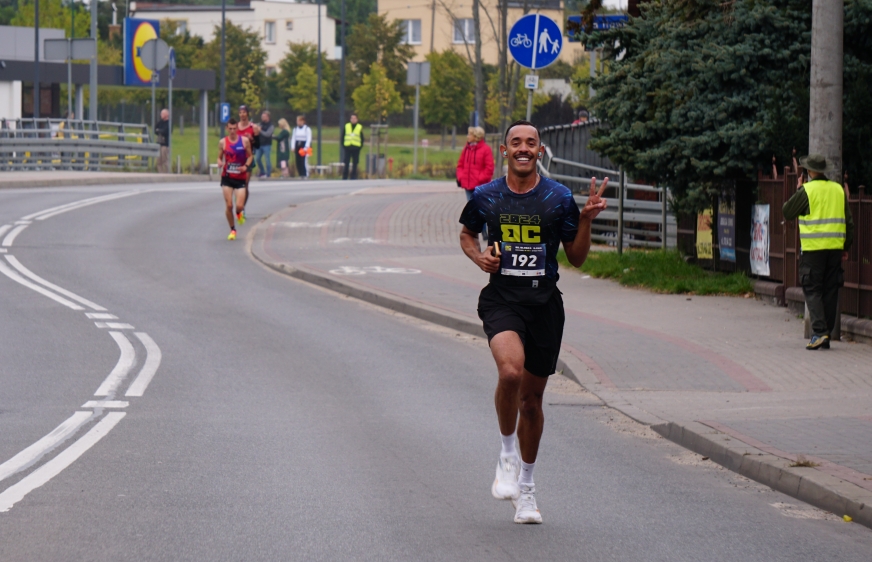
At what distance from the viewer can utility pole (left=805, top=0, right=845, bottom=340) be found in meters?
11.9

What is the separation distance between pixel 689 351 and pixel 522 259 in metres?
5.79

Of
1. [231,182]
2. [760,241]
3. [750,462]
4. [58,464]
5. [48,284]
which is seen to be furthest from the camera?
[231,182]

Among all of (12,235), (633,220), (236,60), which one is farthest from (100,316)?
(236,60)

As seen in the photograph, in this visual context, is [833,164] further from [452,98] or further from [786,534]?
[452,98]

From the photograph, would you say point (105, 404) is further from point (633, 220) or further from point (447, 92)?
point (447, 92)

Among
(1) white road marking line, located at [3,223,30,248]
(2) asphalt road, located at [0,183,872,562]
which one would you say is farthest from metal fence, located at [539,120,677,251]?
(1) white road marking line, located at [3,223,30,248]

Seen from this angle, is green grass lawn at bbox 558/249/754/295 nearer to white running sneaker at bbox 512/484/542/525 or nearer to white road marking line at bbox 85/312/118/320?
white road marking line at bbox 85/312/118/320

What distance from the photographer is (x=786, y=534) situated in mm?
6113

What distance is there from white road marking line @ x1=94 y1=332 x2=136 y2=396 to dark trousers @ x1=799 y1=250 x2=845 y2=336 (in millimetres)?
6109

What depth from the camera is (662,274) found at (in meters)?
16.6

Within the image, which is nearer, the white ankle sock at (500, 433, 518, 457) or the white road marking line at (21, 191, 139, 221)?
the white ankle sock at (500, 433, 518, 457)

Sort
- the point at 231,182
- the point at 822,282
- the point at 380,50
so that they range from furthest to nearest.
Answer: the point at 380,50, the point at 231,182, the point at 822,282

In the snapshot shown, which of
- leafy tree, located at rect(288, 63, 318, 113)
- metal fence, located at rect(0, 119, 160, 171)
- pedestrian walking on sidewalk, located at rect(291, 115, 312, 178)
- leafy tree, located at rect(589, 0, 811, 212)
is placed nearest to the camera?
leafy tree, located at rect(589, 0, 811, 212)

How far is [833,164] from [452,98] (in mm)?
65960
